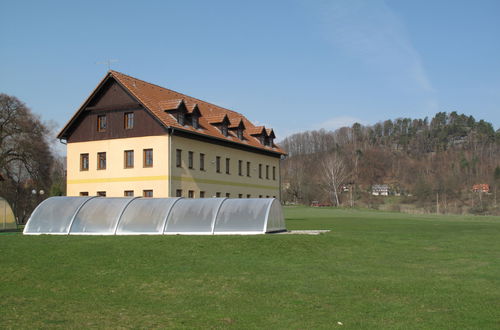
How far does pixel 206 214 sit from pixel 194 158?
20030mm

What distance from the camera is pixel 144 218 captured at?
28078 mm

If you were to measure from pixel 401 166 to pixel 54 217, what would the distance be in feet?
454

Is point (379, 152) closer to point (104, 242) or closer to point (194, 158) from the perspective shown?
point (194, 158)

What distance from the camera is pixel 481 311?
40.7ft

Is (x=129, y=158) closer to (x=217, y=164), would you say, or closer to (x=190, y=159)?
(x=190, y=159)

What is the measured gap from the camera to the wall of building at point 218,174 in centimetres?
4569

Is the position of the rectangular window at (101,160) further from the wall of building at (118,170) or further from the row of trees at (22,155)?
the row of trees at (22,155)

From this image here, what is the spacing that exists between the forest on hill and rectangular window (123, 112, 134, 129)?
60.0m

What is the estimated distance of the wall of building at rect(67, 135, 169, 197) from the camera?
4428 centimetres

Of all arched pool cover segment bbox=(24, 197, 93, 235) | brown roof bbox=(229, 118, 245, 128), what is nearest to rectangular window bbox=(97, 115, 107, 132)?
brown roof bbox=(229, 118, 245, 128)

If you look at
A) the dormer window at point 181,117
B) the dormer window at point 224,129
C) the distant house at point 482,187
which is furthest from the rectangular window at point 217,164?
the distant house at point 482,187

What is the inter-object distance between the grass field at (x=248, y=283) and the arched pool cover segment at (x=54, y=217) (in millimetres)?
4685

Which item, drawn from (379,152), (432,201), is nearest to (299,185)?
(432,201)

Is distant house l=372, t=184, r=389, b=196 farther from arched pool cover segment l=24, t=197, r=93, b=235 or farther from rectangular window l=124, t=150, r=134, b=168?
arched pool cover segment l=24, t=197, r=93, b=235
